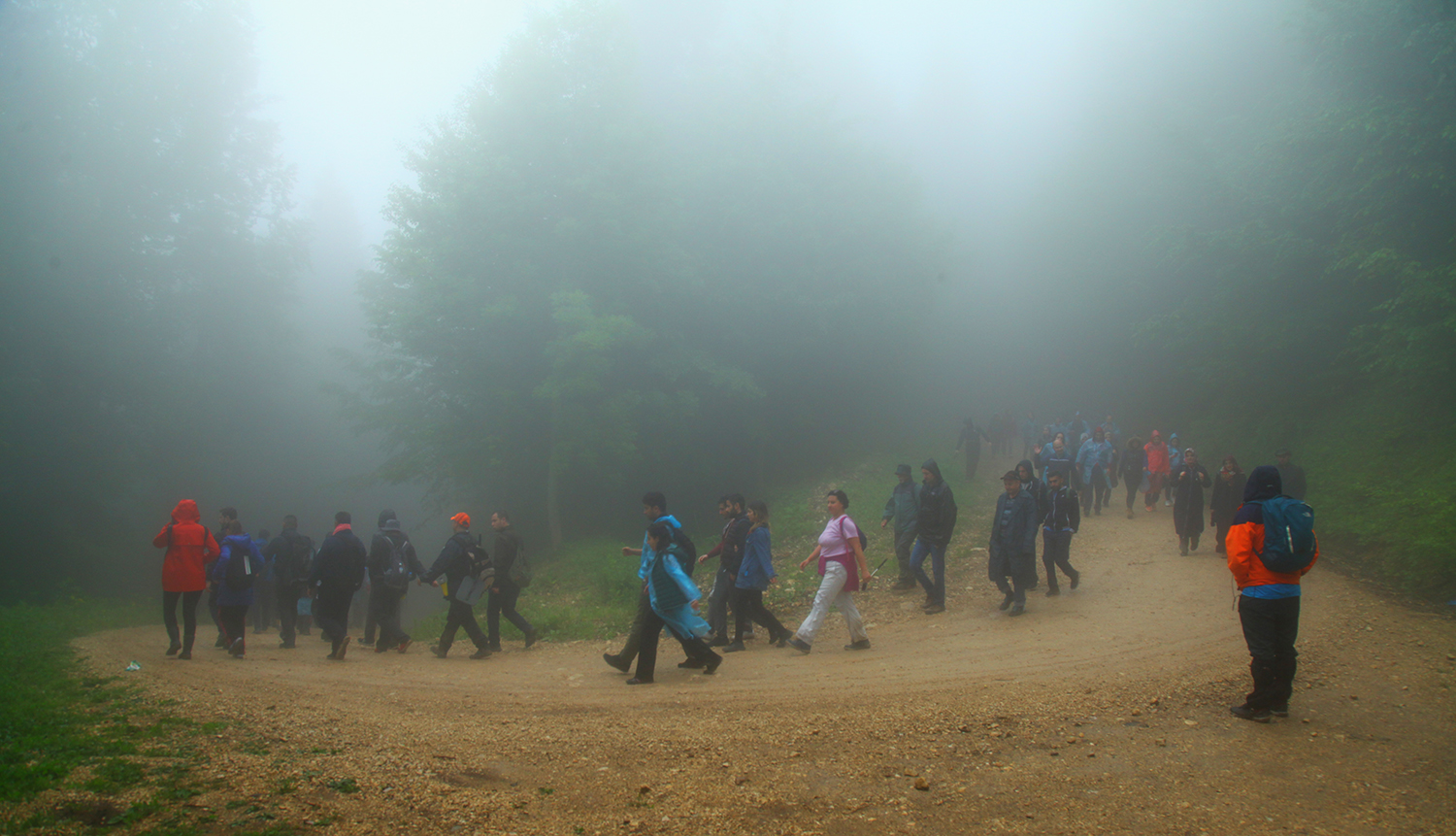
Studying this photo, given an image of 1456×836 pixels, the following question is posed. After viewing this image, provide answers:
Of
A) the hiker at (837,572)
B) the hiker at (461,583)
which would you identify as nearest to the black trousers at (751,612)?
the hiker at (837,572)

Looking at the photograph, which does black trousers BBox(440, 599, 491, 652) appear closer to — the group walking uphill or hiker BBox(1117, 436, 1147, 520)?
the group walking uphill

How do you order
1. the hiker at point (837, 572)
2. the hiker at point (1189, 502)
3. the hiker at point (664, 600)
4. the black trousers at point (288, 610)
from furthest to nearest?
the hiker at point (1189, 502) < the black trousers at point (288, 610) < the hiker at point (837, 572) < the hiker at point (664, 600)

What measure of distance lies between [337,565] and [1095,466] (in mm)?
14890

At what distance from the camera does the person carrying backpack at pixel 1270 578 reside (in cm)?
551

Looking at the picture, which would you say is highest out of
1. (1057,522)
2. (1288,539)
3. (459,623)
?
(1057,522)

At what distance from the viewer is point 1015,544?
992 centimetres

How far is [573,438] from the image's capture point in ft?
57.5

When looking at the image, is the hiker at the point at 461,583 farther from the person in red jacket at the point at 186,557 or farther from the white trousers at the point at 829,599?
the white trousers at the point at 829,599

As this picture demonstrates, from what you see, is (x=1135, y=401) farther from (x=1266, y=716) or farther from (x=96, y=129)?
(x=96, y=129)

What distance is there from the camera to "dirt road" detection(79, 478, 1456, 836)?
4.25 meters

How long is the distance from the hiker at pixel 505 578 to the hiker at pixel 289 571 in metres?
3.44

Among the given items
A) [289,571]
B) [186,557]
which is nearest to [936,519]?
[186,557]

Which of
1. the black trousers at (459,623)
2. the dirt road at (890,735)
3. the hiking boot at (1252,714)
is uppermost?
the black trousers at (459,623)

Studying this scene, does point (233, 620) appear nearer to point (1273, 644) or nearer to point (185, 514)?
point (185, 514)
